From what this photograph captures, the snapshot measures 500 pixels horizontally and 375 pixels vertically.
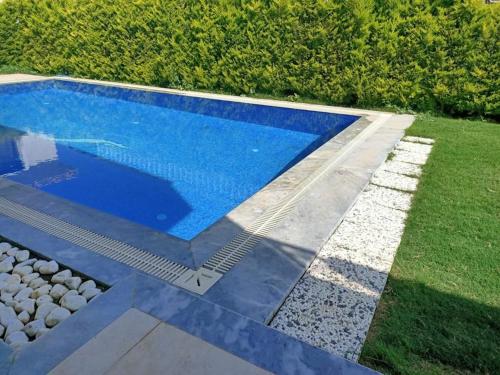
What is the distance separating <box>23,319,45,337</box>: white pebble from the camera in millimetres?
2538

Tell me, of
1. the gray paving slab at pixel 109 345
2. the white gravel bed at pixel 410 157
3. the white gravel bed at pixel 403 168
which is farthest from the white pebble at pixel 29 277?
the white gravel bed at pixel 410 157

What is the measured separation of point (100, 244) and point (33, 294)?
72 cm

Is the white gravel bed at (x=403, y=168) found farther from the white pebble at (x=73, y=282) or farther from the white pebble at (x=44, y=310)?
the white pebble at (x=44, y=310)

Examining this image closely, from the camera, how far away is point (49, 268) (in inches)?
125

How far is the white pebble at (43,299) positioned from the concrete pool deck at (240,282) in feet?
1.09

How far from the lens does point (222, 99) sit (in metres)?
10.8

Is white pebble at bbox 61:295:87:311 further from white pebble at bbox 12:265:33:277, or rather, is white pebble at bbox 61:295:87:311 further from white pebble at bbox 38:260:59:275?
white pebble at bbox 12:265:33:277

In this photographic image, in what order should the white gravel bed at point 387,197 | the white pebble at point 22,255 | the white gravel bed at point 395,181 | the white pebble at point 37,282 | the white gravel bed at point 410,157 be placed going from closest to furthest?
1. the white pebble at point 37,282
2. the white pebble at point 22,255
3. the white gravel bed at point 387,197
4. the white gravel bed at point 395,181
5. the white gravel bed at point 410,157

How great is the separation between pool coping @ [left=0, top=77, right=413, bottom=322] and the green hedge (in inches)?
141

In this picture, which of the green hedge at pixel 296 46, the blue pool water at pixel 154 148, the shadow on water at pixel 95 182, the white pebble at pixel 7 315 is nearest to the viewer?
the white pebble at pixel 7 315

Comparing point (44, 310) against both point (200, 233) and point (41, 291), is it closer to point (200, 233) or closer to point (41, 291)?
point (41, 291)

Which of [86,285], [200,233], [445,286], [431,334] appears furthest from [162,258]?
[445,286]

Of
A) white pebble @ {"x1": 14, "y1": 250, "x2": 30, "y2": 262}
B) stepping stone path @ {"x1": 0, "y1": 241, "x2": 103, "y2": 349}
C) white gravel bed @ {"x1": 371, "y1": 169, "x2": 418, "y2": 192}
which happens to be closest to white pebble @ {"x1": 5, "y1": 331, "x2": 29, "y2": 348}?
stepping stone path @ {"x1": 0, "y1": 241, "x2": 103, "y2": 349}

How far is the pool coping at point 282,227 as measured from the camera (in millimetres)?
2908
